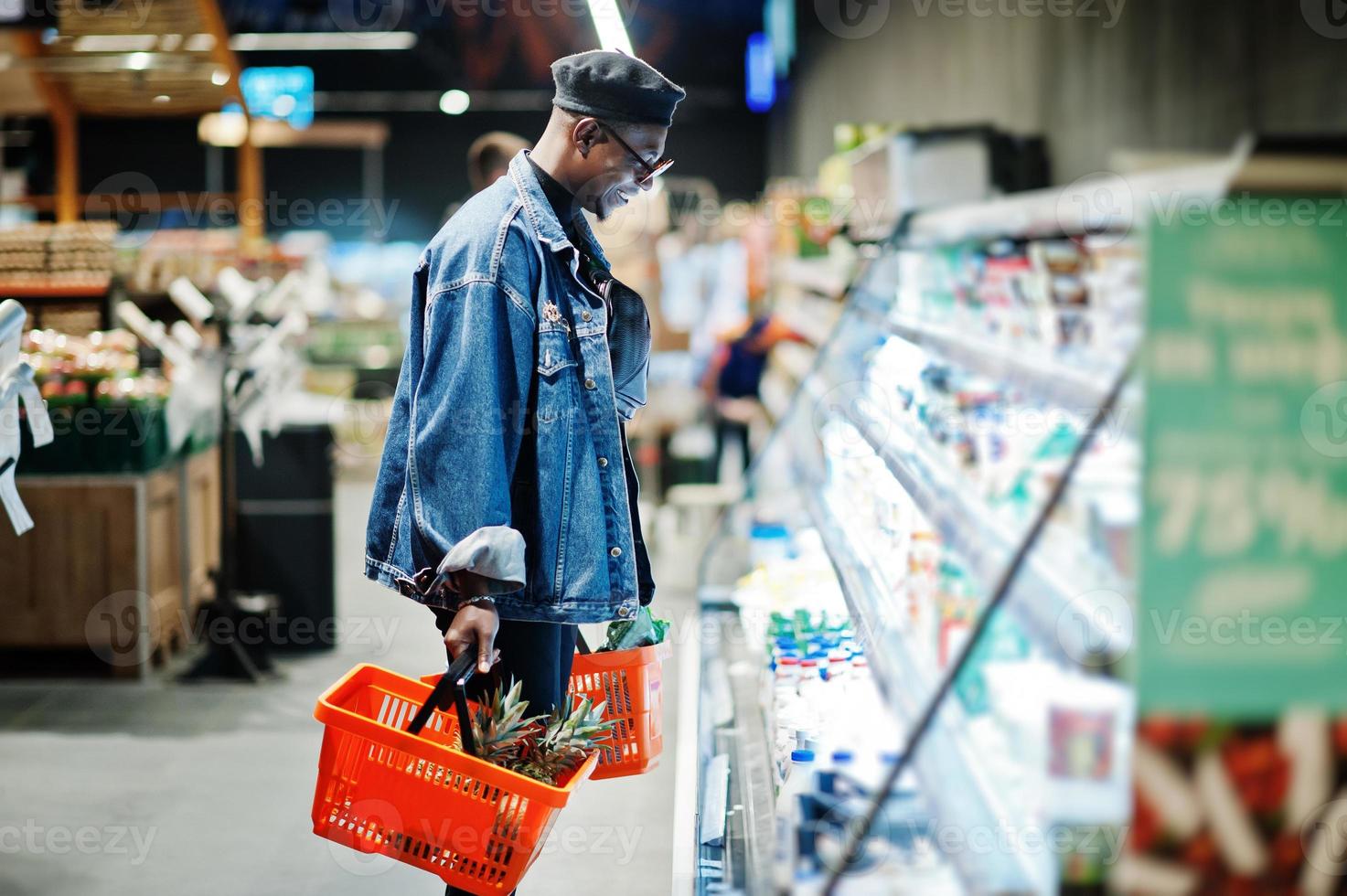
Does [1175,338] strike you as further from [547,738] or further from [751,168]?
[751,168]

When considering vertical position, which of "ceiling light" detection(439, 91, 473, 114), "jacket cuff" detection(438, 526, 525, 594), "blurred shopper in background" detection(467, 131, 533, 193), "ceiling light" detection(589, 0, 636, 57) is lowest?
"jacket cuff" detection(438, 526, 525, 594)

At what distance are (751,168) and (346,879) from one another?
1732 centimetres

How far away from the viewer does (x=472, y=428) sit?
2.22 metres

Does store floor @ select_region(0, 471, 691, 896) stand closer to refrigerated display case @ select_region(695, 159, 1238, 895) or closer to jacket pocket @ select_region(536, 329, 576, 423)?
refrigerated display case @ select_region(695, 159, 1238, 895)

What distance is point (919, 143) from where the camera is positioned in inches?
175

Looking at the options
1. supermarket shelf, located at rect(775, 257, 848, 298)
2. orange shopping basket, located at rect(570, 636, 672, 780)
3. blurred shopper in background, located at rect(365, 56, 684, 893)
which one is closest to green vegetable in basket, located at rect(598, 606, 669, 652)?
orange shopping basket, located at rect(570, 636, 672, 780)

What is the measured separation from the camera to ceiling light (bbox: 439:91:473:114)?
61.5ft

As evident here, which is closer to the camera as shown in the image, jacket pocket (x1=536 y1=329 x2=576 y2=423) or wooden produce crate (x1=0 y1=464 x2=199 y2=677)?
jacket pocket (x1=536 y1=329 x2=576 y2=423)

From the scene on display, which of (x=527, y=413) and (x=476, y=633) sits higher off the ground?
(x=527, y=413)

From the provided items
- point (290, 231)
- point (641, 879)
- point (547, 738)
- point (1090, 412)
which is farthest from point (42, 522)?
point (290, 231)

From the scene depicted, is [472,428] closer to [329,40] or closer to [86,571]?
[86,571]

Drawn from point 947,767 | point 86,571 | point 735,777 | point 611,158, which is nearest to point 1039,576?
point 947,767

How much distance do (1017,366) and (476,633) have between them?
111 cm

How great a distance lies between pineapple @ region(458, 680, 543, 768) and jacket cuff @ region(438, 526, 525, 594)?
26 cm
